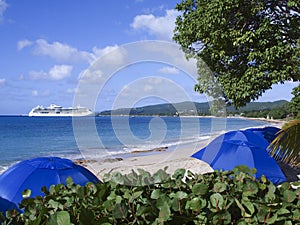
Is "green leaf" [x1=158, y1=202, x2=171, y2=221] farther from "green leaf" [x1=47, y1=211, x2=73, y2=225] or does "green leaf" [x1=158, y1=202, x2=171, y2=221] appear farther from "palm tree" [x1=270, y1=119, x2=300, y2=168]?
"palm tree" [x1=270, y1=119, x2=300, y2=168]

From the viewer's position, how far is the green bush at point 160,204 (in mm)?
1285

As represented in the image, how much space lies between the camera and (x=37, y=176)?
14.1 ft

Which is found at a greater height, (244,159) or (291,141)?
(291,141)

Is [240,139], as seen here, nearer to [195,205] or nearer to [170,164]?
[170,164]

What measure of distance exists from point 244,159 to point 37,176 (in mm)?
4387

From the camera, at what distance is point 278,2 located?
8.10m

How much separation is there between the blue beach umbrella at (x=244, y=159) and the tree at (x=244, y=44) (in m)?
1.20

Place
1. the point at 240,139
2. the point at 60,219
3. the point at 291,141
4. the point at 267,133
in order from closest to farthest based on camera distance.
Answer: the point at 60,219 → the point at 291,141 → the point at 240,139 → the point at 267,133

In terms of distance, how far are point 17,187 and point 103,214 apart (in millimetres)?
3132

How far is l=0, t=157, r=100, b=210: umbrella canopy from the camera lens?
4105mm

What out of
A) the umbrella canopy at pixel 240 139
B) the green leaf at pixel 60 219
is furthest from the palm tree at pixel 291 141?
the umbrella canopy at pixel 240 139

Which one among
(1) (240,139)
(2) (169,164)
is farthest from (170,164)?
(1) (240,139)

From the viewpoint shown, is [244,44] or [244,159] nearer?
[244,159]

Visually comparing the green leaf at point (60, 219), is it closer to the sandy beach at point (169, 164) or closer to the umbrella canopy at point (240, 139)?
the sandy beach at point (169, 164)
